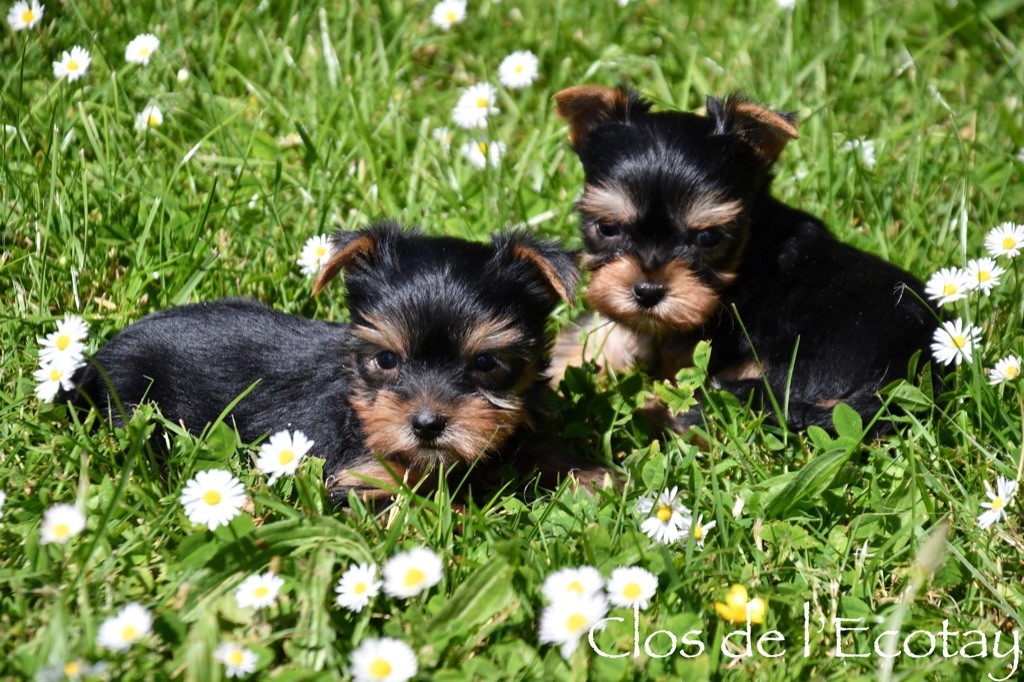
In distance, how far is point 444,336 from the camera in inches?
171

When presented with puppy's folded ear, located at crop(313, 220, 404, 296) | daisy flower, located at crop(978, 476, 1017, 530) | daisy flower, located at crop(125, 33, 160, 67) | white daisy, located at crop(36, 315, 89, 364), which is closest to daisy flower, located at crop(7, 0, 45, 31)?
daisy flower, located at crop(125, 33, 160, 67)

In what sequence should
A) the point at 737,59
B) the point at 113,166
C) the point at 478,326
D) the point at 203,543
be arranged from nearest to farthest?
the point at 203,543 → the point at 478,326 → the point at 113,166 → the point at 737,59

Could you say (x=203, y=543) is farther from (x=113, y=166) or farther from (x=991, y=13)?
(x=991, y=13)

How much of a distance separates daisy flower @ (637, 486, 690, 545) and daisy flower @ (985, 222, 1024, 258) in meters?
2.27

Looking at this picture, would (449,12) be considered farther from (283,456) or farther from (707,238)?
(283,456)

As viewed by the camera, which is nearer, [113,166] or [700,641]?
[700,641]

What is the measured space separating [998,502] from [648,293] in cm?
188

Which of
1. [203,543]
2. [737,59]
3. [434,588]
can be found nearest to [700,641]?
[434,588]

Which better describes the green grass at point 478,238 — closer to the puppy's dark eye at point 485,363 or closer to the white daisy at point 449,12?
the white daisy at point 449,12

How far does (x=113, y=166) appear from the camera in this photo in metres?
5.84

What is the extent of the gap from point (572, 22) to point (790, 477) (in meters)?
4.55

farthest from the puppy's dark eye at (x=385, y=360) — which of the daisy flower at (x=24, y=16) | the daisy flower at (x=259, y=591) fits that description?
the daisy flower at (x=24, y=16)

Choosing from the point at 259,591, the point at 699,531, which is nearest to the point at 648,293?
the point at 699,531

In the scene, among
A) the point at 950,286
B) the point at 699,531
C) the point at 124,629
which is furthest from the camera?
the point at 950,286
